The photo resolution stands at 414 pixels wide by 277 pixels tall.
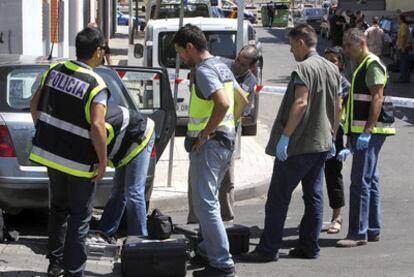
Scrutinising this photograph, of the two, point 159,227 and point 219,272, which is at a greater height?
point 159,227

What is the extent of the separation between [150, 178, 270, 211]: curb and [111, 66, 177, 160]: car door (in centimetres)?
112

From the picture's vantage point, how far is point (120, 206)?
→ 7418 millimetres

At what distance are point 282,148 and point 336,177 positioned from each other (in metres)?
1.76

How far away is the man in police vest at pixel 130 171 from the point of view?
6.75 meters

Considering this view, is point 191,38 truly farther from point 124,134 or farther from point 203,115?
point 124,134

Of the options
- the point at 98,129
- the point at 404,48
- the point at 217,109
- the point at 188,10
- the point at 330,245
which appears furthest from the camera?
the point at 188,10

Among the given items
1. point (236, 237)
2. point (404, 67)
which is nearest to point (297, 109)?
point (236, 237)

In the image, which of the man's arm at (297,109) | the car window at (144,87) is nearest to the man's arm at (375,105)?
the man's arm at (297,109)

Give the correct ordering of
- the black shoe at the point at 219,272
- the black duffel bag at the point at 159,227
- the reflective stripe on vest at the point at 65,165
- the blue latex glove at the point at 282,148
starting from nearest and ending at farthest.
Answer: the reflective stripe on vest at the point at 65,165
the black shoe at the point at 219,272
the black duffel bag at the point at 159,227
the blue latex glove at the point at 282,148

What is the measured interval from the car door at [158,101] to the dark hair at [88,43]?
88.9 inches

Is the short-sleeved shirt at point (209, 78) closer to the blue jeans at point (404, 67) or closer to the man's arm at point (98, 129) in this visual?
the man's arm at point (98, 129)

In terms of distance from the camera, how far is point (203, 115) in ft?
20.6

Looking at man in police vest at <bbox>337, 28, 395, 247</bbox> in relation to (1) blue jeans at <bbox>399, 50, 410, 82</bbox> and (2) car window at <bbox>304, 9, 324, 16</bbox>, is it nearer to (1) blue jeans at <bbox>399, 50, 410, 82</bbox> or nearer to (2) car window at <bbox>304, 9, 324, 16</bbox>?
(1) blue jeans at <bbox>399, 50, 410, 82</bbox>

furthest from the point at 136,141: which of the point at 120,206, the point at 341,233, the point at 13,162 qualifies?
the point at 341,233
